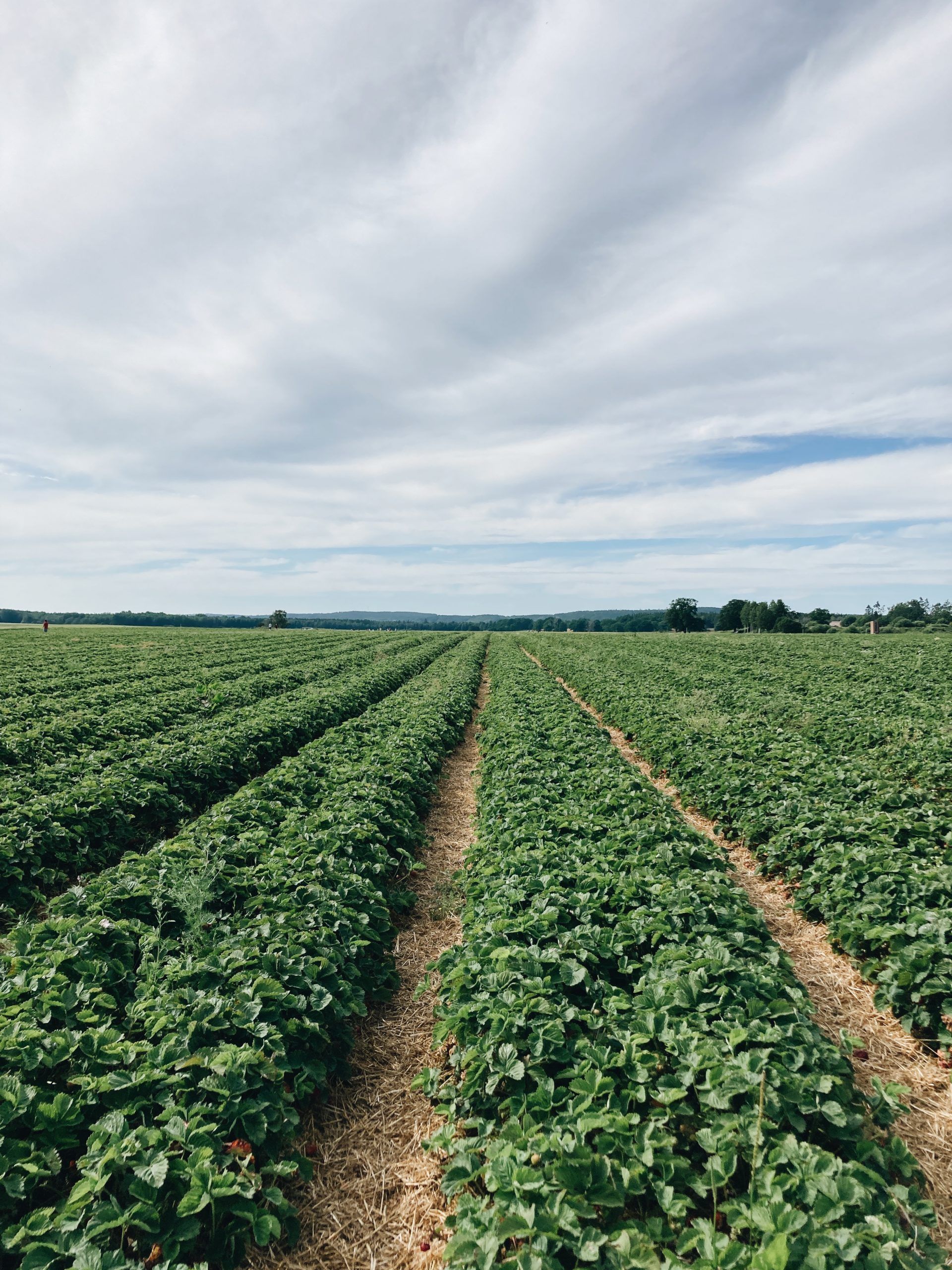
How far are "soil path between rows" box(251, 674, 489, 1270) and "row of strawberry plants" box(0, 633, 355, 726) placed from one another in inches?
521

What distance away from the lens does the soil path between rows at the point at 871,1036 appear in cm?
406

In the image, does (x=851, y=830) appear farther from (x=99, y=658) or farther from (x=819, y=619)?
(x=819, y=619)

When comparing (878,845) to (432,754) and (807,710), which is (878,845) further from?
(807,710)

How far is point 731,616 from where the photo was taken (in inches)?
4774

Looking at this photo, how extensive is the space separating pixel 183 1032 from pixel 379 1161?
5.65 feet

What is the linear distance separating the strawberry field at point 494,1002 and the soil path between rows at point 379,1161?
0.07 metres

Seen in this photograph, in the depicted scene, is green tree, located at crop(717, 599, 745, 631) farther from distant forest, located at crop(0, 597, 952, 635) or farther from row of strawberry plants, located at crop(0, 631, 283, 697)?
row of strawberry plants, located at crop(0, 631, 283, 697)

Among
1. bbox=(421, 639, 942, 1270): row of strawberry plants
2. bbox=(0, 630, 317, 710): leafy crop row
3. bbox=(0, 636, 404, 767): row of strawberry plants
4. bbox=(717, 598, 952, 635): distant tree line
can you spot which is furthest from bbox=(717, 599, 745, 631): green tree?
bbox=(421, 639, 942, 1270): row of strawberry plants

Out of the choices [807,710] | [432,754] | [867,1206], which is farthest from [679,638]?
[867,1206]

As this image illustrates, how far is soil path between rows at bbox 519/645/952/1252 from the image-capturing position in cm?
406

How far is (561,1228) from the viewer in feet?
9.70

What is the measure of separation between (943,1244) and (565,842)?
4.23 metres

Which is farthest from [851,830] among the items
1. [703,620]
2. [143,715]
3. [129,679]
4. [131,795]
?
[703,620]

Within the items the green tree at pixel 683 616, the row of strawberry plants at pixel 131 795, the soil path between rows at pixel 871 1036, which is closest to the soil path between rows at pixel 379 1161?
the soil path between rows at pixel 871 1036
